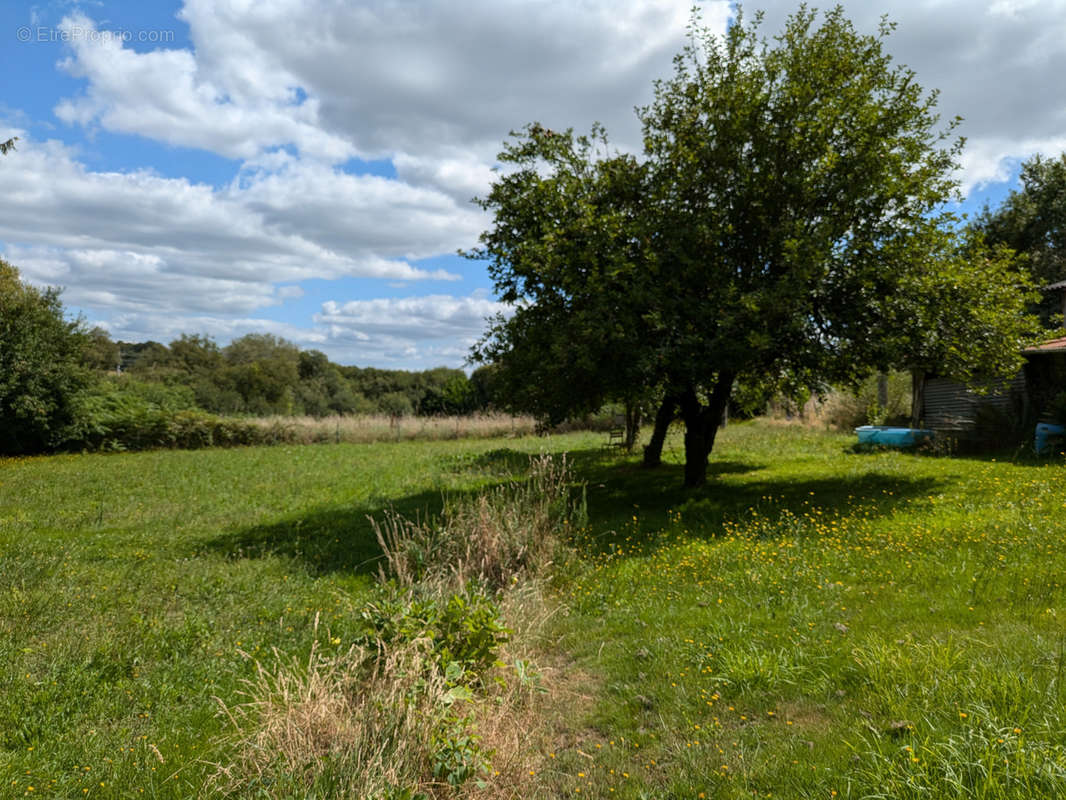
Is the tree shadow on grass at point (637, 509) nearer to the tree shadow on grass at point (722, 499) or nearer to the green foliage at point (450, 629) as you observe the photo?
the tree shadow on grass at point (722, 499)

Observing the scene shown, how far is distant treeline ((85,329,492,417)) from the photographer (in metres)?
53.8

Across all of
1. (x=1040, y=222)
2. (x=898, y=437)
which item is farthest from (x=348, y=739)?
(x=1040, y=222)

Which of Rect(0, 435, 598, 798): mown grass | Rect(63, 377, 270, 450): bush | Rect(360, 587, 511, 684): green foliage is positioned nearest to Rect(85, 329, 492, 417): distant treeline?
Rect(63, 377, 270, 450): bush

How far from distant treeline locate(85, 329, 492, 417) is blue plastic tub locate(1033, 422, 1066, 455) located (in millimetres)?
33817

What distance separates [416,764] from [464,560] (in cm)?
404

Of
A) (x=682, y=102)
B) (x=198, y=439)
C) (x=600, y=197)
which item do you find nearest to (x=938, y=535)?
(x=600, y=197)

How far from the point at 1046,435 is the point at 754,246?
828 centimetres

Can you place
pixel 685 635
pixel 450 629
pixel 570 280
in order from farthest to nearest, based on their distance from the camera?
pixel 570 280 < pixel 685 635 < pixel 450 629

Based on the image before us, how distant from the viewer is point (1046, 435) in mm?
14023

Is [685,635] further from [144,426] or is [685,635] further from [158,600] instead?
[144,426]

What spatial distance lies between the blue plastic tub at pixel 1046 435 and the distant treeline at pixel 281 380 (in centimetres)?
3382

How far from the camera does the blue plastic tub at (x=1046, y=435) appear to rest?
45.4 feet

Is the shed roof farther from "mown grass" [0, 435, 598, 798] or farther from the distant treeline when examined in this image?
the distant treeline

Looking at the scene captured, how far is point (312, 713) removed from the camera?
381cm
